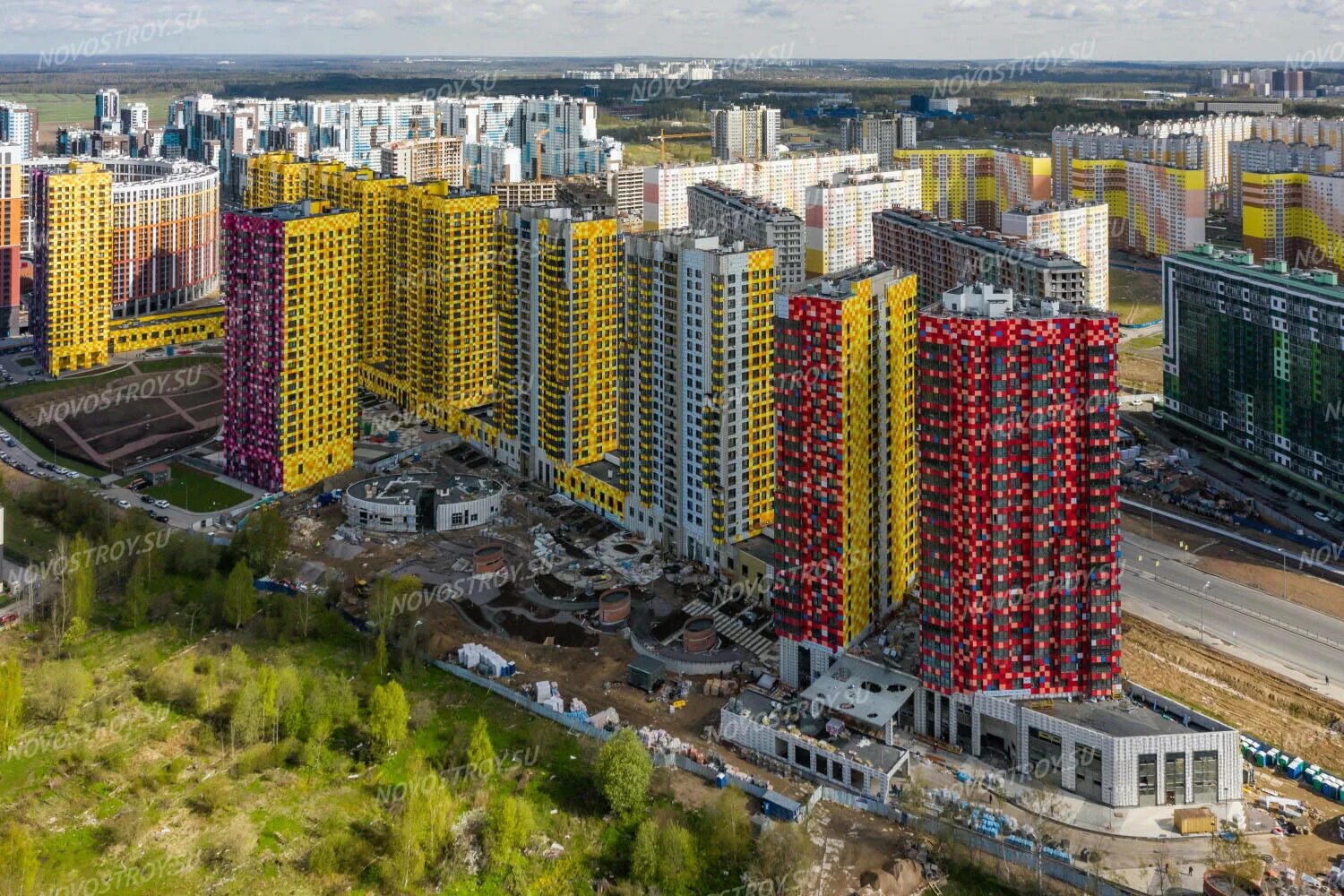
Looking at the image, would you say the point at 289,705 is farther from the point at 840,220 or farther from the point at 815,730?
the point at 840,220

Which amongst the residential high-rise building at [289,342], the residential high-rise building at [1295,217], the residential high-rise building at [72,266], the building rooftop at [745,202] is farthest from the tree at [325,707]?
the residential high-rise building at [1295,217]

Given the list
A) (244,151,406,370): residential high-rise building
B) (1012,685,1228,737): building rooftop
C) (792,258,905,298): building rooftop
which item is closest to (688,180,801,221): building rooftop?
(244,151,406,370): residential high-rise building

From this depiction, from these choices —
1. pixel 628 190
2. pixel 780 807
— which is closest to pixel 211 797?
pixel 780 807

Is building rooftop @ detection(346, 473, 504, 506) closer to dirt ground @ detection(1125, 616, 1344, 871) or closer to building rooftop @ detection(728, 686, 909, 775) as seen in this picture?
building rooftop @ detection(728, 686, 909, 775)

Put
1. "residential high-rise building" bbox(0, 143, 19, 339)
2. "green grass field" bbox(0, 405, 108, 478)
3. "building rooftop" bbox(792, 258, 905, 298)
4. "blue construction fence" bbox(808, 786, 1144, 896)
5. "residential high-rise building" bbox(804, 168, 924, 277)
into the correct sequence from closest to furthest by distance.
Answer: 1. "blue construction fence" bbox(808, 786, 1144, 896)
2. "building rooftop" bbox(792, 258, 905, 298)
3. "green grass field" bbox(0, 405, 108, 478)
4. "residential high-rise building" bbox(0, 143, 19, 339)
5. "residential high-rise building" bbox(804, 168, 924, 277)

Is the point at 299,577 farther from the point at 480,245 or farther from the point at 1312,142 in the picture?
the point at 1312,142

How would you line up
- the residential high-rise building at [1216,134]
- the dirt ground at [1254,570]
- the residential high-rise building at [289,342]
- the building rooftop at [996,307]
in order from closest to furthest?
the building rooftop at [996,307]
the dirt ground at [1254,570]
the residential high-rise building at [289,342]
the residential high-rise building at [1216,134]

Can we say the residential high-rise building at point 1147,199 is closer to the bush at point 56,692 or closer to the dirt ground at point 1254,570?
the dirt ground at point 1254,570
